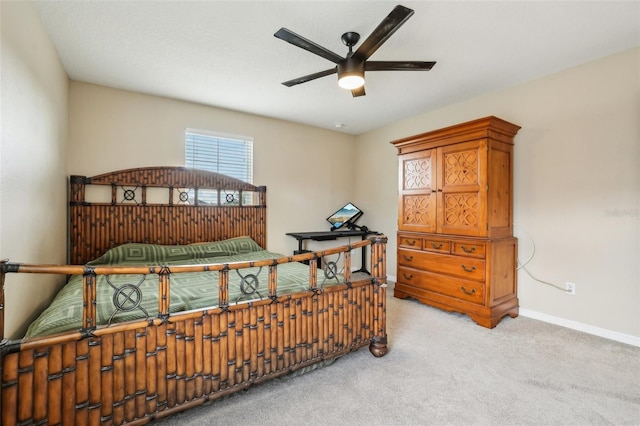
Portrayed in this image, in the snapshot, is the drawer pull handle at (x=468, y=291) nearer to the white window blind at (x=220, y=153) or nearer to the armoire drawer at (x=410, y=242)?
the armoire drawer at (x=410, y=242)

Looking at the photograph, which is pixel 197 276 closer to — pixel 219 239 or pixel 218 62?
pixel 219 239

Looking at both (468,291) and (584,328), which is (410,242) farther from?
(584,328)

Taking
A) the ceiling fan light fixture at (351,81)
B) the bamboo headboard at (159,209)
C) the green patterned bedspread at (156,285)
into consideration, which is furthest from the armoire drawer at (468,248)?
the bamboo headboard at (159,209)

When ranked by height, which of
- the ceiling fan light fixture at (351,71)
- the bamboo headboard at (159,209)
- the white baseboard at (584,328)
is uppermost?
the ceiling fan light fixture at (351,71)

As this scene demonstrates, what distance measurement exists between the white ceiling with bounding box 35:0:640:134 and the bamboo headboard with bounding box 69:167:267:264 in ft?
3.41

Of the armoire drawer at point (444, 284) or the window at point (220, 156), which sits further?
the window at point (220, 156)

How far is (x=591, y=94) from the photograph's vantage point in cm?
268

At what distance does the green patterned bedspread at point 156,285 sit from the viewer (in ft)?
4.58

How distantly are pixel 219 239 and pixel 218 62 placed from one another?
2.10m

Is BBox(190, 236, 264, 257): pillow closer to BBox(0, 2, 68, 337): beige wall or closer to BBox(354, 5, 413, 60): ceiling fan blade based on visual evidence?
BBox(0, 2, 68, 337): beige wall

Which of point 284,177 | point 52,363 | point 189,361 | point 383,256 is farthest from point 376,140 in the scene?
point 52,363

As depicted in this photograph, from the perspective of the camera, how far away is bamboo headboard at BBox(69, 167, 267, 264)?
9.93 feet

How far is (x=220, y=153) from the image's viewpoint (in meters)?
3.90

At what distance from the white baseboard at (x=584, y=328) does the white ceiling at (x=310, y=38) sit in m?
2.49
